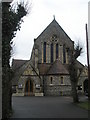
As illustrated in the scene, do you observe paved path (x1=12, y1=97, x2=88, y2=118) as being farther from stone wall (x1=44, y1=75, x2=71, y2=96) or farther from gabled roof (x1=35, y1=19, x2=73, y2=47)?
gabled roof (x1=35, y1=19, x2=73, y2=47)

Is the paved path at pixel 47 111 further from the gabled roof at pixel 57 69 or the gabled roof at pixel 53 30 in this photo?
the gabled roof at pixel 53 30

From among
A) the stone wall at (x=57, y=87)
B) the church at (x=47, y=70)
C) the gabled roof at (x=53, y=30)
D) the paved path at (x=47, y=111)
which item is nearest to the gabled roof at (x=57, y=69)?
the church at (x=47, y=70)

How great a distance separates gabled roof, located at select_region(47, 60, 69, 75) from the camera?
3397 centimetres

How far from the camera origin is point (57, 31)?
3966 cm

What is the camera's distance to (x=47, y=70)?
118ft

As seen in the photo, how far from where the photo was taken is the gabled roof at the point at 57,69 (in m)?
34.0

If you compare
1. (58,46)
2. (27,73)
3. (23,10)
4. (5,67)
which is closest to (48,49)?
(58,46)

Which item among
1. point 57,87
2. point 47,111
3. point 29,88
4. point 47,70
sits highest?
point 47,70

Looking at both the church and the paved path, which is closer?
the paved path

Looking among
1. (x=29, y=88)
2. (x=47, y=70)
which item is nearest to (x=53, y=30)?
(x=47, y=70)

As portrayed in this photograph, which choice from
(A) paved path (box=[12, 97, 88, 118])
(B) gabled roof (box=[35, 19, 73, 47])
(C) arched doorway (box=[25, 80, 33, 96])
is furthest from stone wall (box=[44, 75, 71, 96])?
(A) paved path (box=[12, 97, 88, 118])

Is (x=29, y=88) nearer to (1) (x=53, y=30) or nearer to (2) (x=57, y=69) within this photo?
(2) (x=57, y=69)

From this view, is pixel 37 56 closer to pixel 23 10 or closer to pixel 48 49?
pixel 48 49

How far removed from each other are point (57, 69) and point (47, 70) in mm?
2358
